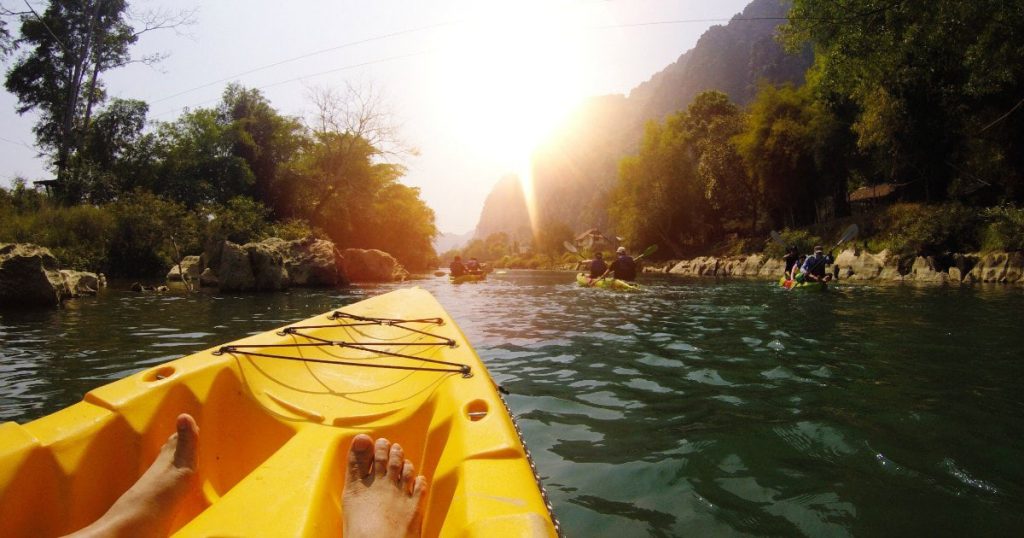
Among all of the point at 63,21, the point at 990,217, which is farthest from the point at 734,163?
the point at 63,21

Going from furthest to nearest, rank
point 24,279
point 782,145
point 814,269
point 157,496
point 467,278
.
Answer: point 782,145
point 467,278
point 814,269
point 24,279
point 157,496

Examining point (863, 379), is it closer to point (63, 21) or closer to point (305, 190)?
point (305, 190)

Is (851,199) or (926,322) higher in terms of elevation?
(851,199)

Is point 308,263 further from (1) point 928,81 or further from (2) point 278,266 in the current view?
(1) point 928,81

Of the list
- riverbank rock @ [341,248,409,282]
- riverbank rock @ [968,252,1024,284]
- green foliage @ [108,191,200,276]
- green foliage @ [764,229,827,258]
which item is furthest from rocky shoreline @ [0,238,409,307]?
riverbank rock @ [968,252,1024,284]

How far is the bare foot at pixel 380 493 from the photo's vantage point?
1.41 m

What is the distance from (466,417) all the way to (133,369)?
4067 mm

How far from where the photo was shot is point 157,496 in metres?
1.51

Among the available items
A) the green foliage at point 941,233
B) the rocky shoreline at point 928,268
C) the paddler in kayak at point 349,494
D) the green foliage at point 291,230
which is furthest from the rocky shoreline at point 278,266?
the green foliage at point 941,233

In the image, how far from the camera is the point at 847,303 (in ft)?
28.7

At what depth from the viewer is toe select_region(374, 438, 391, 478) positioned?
169cm

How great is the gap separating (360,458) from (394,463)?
0.13m

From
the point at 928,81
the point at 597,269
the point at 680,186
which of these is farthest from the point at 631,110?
the point at 597,269

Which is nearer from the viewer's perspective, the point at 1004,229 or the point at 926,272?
the point at 1004,229
